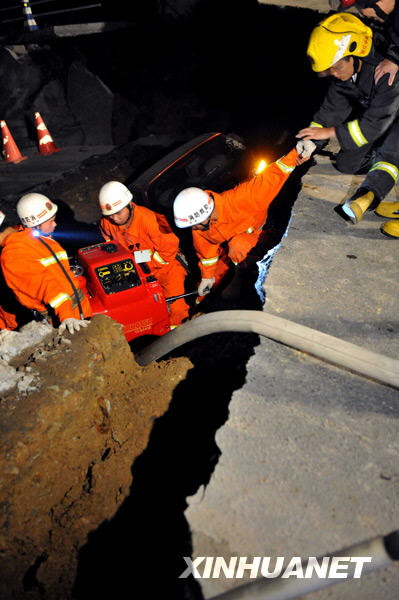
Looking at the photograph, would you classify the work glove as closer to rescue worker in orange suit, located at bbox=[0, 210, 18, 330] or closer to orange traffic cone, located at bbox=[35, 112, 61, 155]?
rescue worker in orange suit, located at bbox=[0, 210, 18, 330]

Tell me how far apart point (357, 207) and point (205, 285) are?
2.06 metres

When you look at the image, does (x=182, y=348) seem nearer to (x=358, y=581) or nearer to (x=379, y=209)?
(x=379, y=209)

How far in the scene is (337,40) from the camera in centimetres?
348

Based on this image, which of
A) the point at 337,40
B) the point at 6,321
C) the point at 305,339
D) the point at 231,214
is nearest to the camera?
the point at 305,339

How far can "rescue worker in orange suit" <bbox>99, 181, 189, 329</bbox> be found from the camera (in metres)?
5.00

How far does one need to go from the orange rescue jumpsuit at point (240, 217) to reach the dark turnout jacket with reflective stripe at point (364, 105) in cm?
64

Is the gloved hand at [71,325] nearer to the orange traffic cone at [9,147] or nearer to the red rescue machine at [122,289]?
the red rescue machine at [122,289]

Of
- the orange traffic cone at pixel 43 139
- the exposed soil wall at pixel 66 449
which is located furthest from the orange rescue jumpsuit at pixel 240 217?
the orange traffic cone at pixel 43 139

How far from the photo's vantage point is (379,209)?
3.64 metres

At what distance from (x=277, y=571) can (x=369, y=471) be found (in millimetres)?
638

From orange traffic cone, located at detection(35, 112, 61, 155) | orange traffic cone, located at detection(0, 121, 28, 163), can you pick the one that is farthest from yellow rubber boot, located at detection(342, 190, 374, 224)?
orange traffic cone, located at detection(0, 121, 28, 163)

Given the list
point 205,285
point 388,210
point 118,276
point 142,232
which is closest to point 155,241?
point 142,232

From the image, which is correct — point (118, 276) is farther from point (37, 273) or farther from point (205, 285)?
point (205, 285)

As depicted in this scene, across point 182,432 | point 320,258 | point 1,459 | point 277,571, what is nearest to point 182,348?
point 182,432
